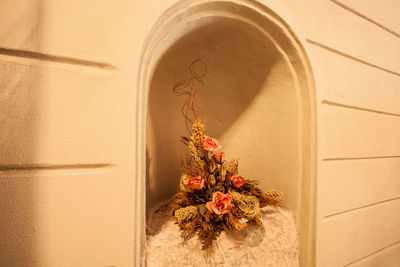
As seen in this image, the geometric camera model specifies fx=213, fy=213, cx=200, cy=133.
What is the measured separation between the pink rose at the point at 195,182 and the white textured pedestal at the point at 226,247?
175mm

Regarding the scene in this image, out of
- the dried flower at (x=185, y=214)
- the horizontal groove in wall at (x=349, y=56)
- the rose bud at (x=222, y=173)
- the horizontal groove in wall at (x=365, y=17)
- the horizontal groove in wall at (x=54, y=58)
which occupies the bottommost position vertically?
the dried flower at (x=185, y=214)

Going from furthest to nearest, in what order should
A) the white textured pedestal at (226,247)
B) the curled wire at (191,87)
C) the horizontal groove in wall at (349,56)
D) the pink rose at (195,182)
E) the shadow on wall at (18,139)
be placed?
the curled wire at (191,87) → the horizontal groove in wall at (349,56) → the pink rose at (195,182) → the white textured pedestal at (226,247) → the shadow on wall at (18,139)

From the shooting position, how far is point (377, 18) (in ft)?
4.13

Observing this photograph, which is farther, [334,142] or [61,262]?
[334,142]

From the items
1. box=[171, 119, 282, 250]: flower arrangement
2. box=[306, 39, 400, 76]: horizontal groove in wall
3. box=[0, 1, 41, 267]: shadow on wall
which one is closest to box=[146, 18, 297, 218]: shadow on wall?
box=[306, 39, 400, 76]: horizontal groove in wall

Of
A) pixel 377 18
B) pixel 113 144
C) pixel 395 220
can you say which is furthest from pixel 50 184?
pixel 395 220

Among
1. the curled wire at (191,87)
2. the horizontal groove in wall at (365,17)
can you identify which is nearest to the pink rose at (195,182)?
the curled wire at (191,87)

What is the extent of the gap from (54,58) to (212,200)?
708mm

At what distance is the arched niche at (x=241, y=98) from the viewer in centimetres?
89

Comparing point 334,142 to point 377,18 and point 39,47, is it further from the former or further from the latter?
point 39,47

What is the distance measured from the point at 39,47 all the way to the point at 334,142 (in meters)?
1.22

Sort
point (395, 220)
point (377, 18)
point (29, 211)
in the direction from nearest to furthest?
point (29, 211), point (377, 18), point (395, 220)

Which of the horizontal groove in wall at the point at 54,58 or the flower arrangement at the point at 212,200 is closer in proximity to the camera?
the horizontal groove in wall at the point at 54,58

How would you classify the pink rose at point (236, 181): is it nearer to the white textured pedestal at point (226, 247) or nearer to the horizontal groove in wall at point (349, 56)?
the white textured pedestal at point (226, 247)
